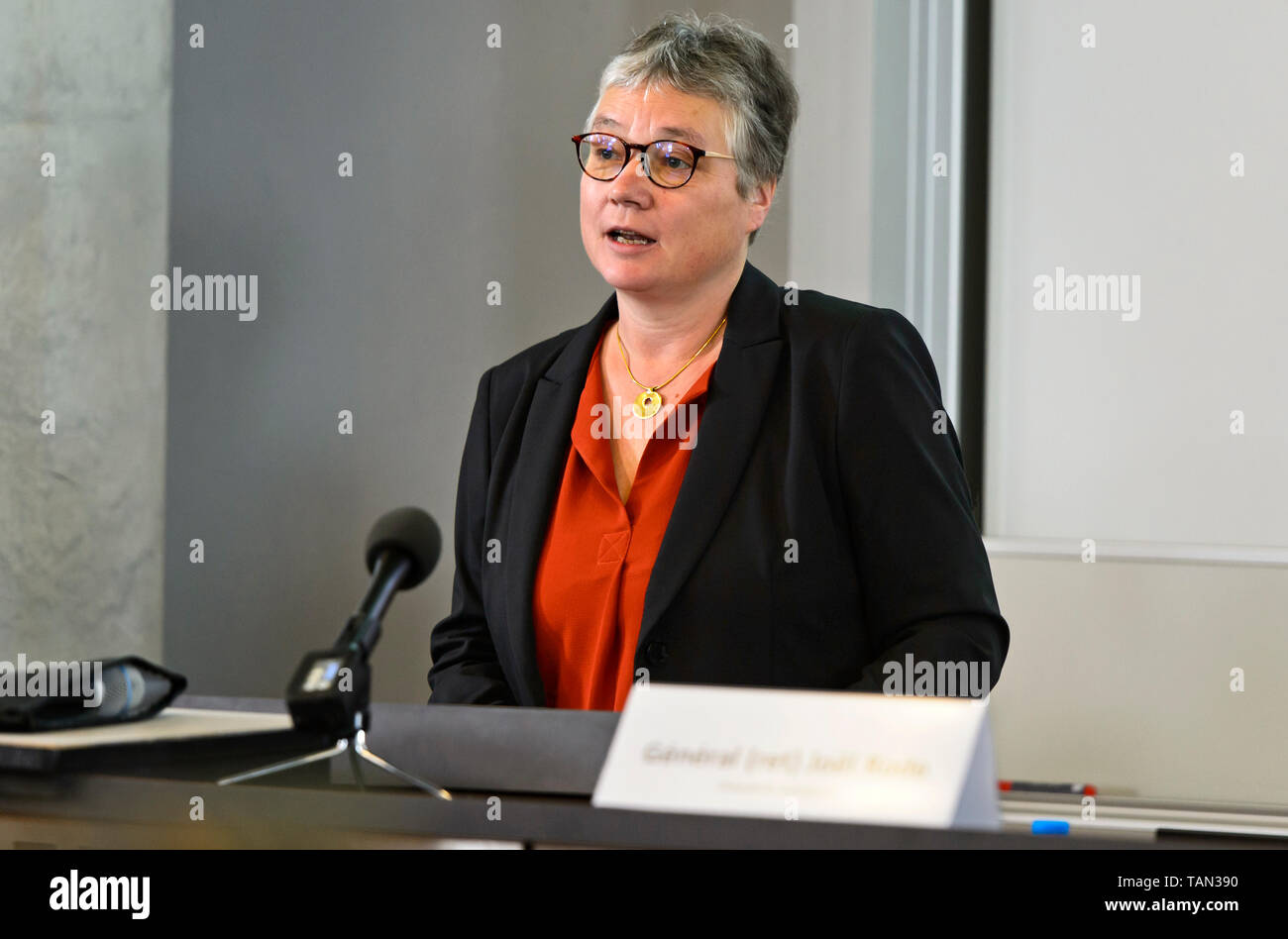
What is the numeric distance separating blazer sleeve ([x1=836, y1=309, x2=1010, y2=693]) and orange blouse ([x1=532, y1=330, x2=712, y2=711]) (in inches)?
8.0

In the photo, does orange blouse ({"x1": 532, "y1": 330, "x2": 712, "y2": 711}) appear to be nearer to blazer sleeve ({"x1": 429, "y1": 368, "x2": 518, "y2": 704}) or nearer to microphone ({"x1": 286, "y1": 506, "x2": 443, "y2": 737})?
blazer sleeve ({"x1": 429, "y1": 368, "x2": 518, "y2": 704})

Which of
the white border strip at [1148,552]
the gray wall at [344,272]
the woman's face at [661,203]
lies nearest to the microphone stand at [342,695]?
the woman's face at [661,203]

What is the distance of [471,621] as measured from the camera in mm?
1730

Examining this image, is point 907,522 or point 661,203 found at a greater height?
point 661,203

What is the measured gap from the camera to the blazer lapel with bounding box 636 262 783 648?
5.00 ft

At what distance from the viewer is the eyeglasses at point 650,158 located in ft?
5.36

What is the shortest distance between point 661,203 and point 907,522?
48 centimetres

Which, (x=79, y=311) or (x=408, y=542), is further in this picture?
(x=79, y=311)

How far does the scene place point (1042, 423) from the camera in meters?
2.43

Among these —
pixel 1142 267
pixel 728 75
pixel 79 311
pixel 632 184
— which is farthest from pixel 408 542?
pixel 79 311

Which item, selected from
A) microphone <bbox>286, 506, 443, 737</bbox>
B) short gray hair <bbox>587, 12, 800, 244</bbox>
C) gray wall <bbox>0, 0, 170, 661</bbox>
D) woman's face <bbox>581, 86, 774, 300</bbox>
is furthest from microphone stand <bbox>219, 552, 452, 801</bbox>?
gray wall <bbox>0, 0, 170, 661</bbox>

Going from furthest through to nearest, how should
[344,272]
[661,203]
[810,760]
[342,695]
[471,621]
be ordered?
[344,272], [471,621], [661,203], [342,695], [810,760]

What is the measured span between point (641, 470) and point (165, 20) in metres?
2.06

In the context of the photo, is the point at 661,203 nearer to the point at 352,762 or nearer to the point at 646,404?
the point at 646,404
